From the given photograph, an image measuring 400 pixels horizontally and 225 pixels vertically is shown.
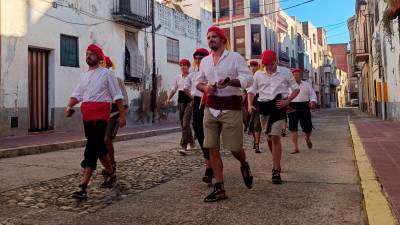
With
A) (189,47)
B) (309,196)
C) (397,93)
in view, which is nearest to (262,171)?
(309,196)

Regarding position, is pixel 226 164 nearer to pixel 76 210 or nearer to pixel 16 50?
pixel 76 210

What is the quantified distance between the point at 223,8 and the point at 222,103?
→ 36210 mm

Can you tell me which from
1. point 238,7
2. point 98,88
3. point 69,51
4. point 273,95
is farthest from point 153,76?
point 238,7

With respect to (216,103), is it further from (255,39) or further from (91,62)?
(255,39)

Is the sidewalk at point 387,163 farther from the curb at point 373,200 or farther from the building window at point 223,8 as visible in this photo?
the building window at point 223,8

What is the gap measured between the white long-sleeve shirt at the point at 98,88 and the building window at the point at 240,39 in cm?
3425

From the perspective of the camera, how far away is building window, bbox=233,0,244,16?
1518 inches

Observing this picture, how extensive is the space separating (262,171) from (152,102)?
602 inches

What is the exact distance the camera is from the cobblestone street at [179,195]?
3.91 meters

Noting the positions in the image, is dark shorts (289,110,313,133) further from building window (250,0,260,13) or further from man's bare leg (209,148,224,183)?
building window (250,0,260,13)

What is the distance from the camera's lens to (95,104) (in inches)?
195

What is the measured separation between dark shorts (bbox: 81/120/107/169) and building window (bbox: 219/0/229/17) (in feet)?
117

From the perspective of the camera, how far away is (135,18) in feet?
61.3

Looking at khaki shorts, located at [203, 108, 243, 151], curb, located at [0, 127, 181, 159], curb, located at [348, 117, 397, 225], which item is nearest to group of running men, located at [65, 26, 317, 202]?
khaki shorts, located at [203, 108, 243, 151]
